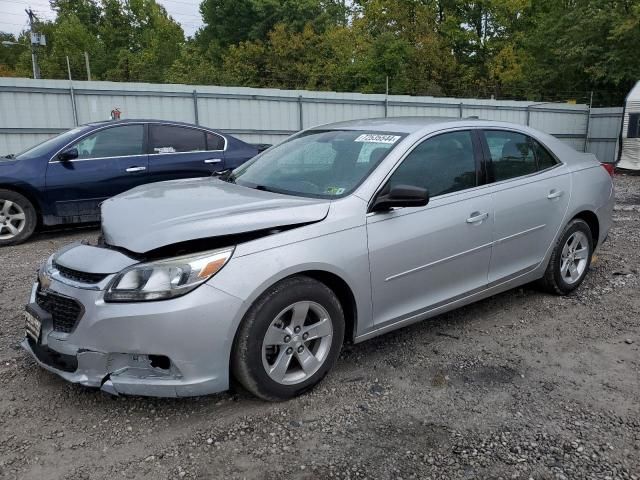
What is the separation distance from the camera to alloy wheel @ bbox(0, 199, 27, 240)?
6691 millimetres

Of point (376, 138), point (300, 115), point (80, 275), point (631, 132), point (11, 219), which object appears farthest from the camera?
point (300, 115)

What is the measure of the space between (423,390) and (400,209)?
108 centimetres

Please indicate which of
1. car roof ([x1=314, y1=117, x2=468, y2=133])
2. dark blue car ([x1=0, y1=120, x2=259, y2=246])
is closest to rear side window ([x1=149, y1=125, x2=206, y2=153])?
dark blue car ([x1=0, y1=120, x2=259, y2=246])

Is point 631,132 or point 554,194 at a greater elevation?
point 554,194

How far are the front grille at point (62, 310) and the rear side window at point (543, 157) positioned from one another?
3571mm

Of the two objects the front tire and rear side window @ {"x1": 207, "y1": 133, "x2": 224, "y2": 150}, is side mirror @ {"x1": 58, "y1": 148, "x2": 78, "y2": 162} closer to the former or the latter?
rear side window @ {"x1": 207, "y1": 133, "x2": 224, "y2": 150}

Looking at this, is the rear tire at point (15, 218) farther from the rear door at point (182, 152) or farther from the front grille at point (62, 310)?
the front grille at point (62, 310)

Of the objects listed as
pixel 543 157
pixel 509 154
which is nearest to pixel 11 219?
pixel 509 154

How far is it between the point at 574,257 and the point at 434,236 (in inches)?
78.4

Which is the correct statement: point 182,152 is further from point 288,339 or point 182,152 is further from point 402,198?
point 288,339

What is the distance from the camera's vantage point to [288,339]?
2.94m

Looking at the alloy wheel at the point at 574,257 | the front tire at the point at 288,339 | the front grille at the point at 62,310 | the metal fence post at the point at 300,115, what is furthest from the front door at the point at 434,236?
the metal fence post at the point at 300,115

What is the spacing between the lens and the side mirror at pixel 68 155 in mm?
6906

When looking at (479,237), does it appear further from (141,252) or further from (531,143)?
(141,252)
